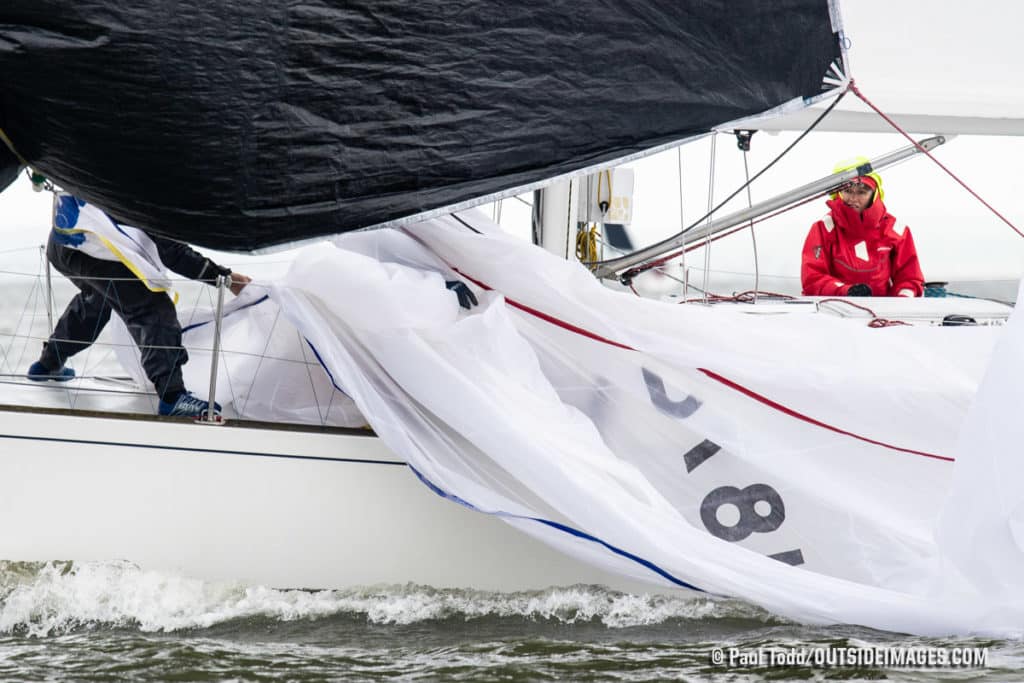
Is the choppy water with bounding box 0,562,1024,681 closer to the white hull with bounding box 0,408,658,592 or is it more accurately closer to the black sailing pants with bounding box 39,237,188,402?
the white hull with bounding box 0,408,658,592

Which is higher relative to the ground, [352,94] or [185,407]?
[352,94]

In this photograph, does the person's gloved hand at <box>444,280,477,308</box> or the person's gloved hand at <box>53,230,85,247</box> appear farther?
the person's gloved hand at <box>53,230,85,247</box>

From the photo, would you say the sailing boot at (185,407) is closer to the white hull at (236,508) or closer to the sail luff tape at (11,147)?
the white hull at (236,508)

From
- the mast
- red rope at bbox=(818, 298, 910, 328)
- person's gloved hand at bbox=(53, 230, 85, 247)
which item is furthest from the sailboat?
the mast

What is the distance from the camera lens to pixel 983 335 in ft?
10.6

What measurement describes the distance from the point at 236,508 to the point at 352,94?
1.24m

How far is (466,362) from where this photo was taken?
2.93 m

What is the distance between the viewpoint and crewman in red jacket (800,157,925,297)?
14.3 feet

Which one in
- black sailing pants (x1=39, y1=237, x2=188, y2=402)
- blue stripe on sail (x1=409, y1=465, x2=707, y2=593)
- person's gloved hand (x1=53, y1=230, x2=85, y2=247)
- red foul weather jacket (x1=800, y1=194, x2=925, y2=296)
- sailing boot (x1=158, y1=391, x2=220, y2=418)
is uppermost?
red foul weather jacket (x1=800, y1=194, x2=925, y2=296)

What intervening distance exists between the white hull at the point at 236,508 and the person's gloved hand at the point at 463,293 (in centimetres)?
45

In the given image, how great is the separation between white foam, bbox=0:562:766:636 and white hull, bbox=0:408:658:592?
0.11 feet

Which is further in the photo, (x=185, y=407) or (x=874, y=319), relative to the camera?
(x=874, y=319)

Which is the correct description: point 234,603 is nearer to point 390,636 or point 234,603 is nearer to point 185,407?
point 390,636

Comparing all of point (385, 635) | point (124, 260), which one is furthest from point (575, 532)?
point (124, 260)
